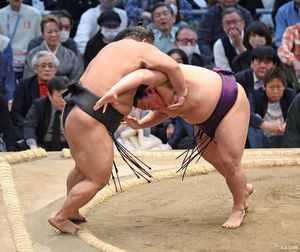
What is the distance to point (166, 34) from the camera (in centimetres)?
629

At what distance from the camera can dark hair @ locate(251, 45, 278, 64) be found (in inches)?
217

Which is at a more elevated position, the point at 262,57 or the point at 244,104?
the point at 244,104

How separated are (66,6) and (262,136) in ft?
8.03

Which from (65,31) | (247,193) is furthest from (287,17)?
(247,193)

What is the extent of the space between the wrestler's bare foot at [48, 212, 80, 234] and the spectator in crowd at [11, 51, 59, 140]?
2.38 meters

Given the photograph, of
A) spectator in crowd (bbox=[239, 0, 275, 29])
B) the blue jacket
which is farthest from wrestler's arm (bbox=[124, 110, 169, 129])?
spectator in crowd (bbox=[239, 0, 275, 29])

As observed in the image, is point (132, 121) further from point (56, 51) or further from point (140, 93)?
point (56, 51)

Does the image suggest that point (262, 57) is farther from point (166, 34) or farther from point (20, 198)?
point (20, 198)

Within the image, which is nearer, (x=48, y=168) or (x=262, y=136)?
(x=48, y=168)

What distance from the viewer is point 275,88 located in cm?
520

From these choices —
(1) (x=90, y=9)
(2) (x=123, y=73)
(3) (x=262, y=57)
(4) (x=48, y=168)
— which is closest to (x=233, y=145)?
(2) (x=123, y=73)

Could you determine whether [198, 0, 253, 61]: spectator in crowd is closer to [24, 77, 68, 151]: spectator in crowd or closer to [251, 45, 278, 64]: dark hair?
[251, 45, 278, 64]: dark hair

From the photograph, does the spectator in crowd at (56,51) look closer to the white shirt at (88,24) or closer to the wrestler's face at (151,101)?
the white shirt at (88,24)

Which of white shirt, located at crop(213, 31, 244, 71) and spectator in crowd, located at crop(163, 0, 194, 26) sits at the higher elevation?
spectator in crowd, located at crop(163, 0, 194, 26)
